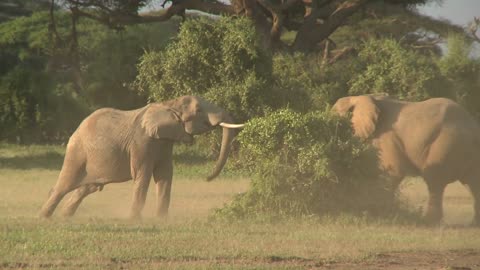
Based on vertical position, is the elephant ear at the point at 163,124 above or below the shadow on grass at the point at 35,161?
above

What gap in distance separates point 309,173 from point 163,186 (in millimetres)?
2048

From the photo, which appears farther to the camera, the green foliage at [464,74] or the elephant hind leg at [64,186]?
the green foliage at [464,74]

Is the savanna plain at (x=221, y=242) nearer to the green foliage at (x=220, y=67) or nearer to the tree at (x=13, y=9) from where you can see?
→ the green foliage at (x=220, y=67)

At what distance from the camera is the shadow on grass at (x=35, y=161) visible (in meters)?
26.6

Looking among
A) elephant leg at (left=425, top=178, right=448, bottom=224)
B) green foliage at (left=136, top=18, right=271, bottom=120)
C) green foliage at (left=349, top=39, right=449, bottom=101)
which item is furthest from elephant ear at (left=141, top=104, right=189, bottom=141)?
green foliage at (left=349, top=39, right=449, bottom=101)

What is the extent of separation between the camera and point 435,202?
14867mm

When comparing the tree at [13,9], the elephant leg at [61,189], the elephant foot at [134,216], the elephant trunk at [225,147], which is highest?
the tree at [13,9]

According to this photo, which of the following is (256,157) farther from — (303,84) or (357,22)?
(357,22)

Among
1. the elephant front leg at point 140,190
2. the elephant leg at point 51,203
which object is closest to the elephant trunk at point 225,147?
the elephant front leg at point 140,190

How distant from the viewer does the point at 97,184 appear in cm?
1496

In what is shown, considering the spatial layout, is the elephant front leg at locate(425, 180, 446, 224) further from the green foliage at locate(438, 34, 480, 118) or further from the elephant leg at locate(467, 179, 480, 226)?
the green foliage at locate(438, 34, 480, 118)

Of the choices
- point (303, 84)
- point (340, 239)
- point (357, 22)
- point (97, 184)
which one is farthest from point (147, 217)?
point (357, 22)

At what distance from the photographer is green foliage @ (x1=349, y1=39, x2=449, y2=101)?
81.4ft

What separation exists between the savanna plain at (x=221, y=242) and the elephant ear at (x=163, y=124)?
3.54ft
